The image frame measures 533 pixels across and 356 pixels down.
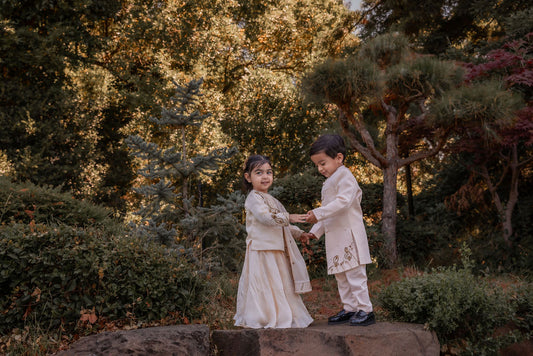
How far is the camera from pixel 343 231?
3723 mm

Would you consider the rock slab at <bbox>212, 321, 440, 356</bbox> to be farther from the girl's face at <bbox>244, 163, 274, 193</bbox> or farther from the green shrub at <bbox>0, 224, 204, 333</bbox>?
the girl's face at <bbox>244, 163, 274, 193</bbox>

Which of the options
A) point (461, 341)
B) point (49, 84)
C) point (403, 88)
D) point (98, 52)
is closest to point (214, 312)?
point (461, 341)

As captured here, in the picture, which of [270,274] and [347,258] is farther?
[270,274]

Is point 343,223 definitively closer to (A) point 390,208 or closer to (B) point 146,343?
(B) point 146,343

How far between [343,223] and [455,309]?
117cm

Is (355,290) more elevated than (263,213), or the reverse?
(263,213)

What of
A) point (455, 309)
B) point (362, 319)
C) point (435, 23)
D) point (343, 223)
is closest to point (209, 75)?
point (435, 23)

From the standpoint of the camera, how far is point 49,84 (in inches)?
440

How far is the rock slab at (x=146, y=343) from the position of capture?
3086 millimetres

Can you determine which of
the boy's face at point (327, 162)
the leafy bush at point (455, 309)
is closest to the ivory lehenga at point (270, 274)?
the boy's face at point (327, 162)

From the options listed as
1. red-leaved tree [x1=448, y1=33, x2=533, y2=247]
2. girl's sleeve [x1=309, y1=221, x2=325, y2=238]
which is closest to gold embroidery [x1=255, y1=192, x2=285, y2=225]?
girl's sleeve [x1=309, y1=221, x2=325, y2=238]

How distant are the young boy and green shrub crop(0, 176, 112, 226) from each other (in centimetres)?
374

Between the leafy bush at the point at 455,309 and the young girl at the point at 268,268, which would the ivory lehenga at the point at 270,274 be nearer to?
the young girl at the point at 268,268

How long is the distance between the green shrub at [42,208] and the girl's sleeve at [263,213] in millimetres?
3183
